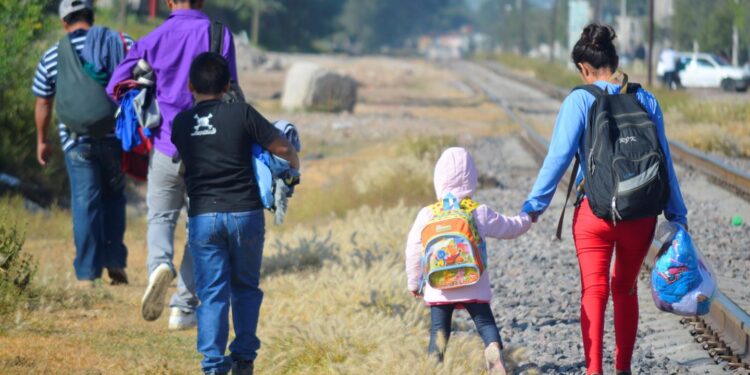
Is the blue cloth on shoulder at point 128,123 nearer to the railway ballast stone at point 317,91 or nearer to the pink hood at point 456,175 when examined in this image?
the pink hood at point 456,175

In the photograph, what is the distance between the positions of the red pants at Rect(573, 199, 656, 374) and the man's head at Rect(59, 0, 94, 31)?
12.8 ft

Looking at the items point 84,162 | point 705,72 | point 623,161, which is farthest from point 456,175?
point 705,72

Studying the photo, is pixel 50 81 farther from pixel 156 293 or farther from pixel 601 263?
pixel 601 263

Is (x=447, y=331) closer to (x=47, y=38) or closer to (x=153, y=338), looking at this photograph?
(x=153, y=338)

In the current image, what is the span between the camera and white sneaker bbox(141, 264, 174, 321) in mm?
6684

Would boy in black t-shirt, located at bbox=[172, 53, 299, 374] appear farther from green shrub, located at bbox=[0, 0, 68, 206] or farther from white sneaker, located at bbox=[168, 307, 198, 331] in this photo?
green shrub, located at bbox=[0, 0, 68, 206]

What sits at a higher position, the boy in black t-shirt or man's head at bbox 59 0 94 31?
man's head at bbox 59 0 94 31

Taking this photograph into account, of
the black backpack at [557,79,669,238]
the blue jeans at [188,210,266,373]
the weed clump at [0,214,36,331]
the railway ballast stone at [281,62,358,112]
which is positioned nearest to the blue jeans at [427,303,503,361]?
the black backpack at [557,79,669,238]

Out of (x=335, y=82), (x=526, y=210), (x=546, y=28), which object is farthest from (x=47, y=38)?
(x=546, y=28)

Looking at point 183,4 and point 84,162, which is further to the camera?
point 84,162

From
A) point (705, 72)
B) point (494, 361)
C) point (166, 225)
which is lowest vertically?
point (705, 72)

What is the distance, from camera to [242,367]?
5867mm

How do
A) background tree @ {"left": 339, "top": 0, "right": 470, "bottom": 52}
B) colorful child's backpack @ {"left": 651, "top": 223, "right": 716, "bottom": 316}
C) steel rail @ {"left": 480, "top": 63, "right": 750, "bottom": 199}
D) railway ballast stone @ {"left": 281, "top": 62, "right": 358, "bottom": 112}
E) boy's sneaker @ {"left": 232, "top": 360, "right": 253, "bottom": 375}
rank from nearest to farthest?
1. colorful child's backpack @ {"left": 651, "top": 223, "right": 716, "bottom": 316}
2. boy's sneaker @ {"left": 232, "top": 360, "right": 253, "bottom": 375}
3. steel rail @ {"left": 480, "top": 63, "right": 750, "bottom": 199}
4. railway ballast stone @ {"left": 281, "top": 62, "right": 358, "bottom": 112}
5. background tree @ {"left": 339, "top": 0, "right": 470, "bottom": 52}

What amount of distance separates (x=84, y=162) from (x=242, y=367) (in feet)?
9.36
